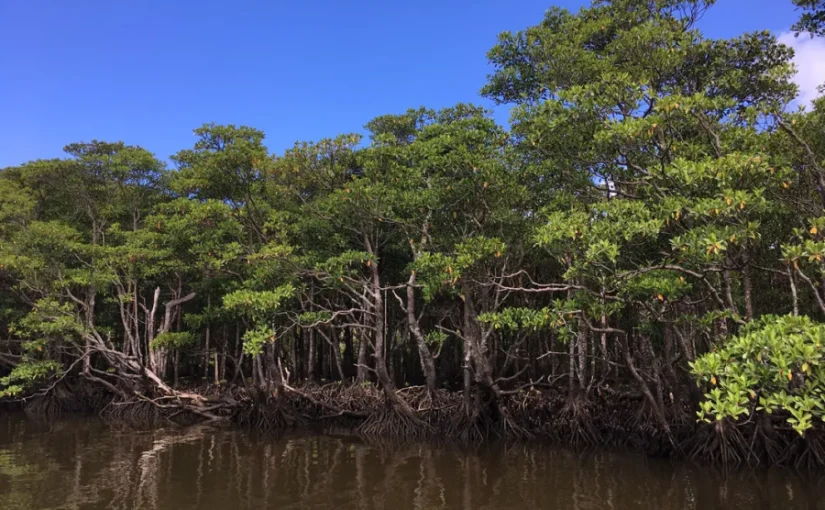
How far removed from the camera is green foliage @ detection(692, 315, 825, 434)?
126 inches

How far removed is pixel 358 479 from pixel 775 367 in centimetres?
527

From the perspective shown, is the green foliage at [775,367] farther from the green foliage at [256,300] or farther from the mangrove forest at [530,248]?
the green foliage at [256,300]

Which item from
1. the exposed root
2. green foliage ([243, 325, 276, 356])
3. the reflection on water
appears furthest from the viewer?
green foliage ([243, 325, 276, 356])

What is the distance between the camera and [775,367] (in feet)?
11.0

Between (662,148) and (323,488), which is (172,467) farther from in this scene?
(662,148)

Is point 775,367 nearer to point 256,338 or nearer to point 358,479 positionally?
point 358,479

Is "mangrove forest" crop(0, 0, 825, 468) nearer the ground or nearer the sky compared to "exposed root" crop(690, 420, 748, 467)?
nearer the sky

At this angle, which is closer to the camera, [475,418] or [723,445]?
[723,445]

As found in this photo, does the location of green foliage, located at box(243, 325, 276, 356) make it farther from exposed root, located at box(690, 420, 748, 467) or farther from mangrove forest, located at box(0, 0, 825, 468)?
exposed root, located at box(690, 420, 748, 467)

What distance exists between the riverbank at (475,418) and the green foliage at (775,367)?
3200mm

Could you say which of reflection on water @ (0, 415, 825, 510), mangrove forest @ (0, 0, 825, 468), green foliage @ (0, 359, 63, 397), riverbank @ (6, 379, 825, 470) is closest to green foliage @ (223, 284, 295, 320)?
mangrove forest @ (0, 0, 825, 468)

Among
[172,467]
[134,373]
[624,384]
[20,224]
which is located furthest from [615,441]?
[20,224]

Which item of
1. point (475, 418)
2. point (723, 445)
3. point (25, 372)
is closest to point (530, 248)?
point (475, 418)

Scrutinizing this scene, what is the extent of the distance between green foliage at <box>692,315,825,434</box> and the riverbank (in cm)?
320
